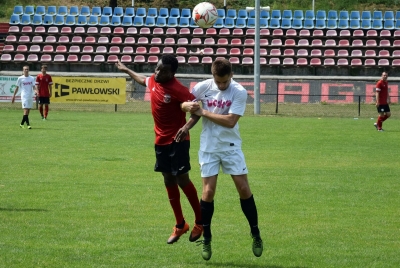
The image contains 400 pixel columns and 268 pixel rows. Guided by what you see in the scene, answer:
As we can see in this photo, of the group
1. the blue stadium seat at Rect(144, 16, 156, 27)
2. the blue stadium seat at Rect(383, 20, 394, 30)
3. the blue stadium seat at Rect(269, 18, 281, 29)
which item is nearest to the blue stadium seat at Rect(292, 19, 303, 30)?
the blue stadium seat at Rect(269, 18, 281, 29)

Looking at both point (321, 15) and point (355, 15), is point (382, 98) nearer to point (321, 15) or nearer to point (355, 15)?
point (321, 15)

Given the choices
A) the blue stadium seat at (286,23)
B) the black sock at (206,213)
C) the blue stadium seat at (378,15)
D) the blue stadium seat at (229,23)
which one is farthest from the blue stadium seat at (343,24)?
the black sock at (206,213)

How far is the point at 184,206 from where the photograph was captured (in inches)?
424

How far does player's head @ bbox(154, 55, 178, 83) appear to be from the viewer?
7.86 metres

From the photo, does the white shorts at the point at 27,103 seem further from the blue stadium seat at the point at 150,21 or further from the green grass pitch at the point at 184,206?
the blue stadium seat at the point at 150,21

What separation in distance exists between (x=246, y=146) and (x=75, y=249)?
40.0ft

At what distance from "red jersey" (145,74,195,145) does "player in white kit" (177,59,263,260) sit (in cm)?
39

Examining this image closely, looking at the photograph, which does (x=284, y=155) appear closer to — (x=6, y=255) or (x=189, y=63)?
(x=6, y=255)

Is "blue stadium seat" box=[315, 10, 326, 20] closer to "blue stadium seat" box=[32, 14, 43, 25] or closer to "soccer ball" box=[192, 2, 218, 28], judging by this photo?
"blue stadium seat" box=[32, 14, 43, 25]

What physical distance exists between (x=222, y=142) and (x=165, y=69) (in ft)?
3.58

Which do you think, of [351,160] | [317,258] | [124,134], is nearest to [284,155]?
[351,160]

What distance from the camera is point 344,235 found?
343 inches

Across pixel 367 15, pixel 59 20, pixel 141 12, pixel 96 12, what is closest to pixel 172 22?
pixel 141 12

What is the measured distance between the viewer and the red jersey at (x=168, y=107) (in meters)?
7.91
